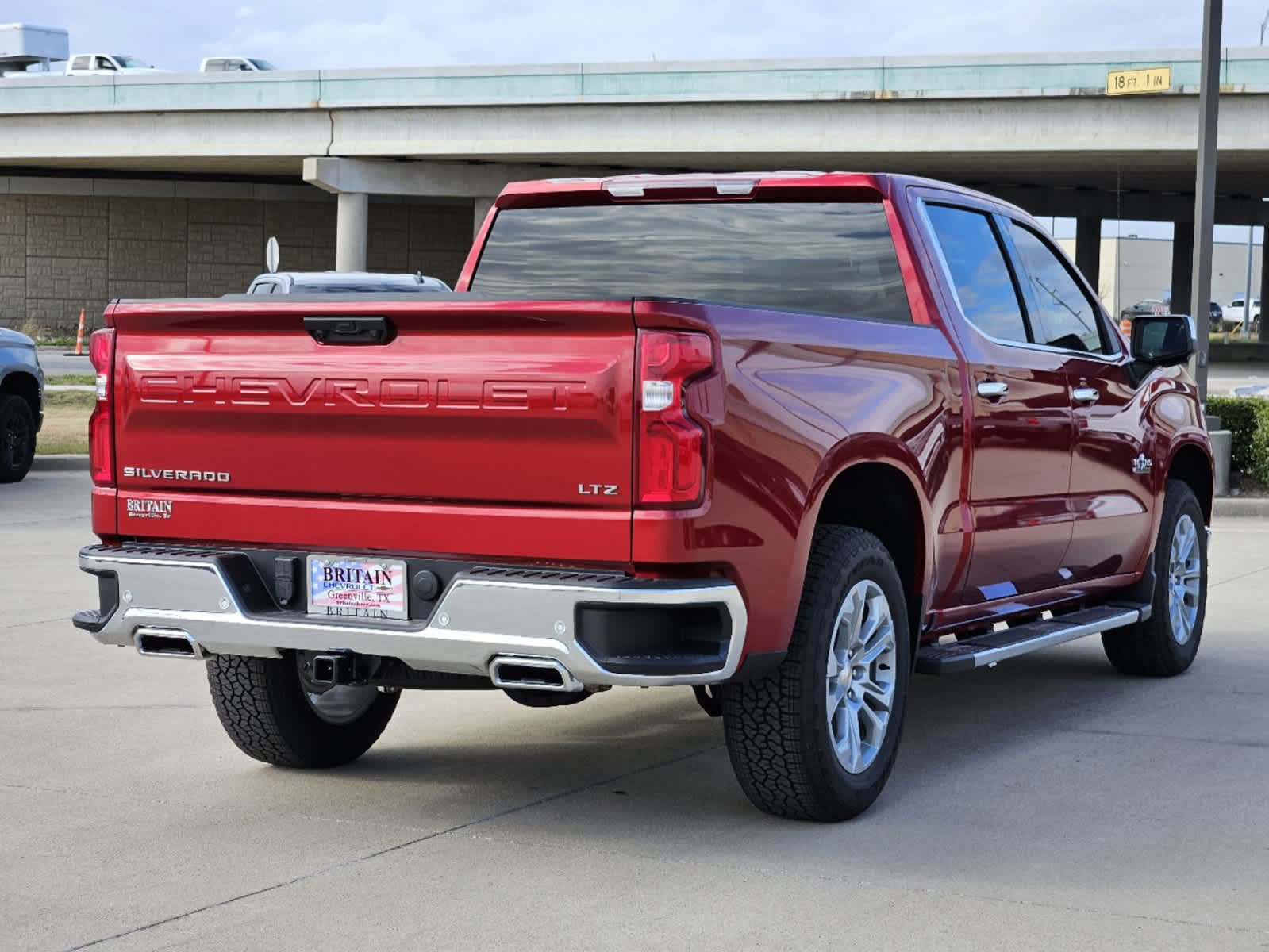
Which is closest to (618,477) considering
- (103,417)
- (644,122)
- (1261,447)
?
(103,417)

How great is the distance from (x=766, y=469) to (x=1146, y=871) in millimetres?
1526

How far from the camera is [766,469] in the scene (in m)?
5.15

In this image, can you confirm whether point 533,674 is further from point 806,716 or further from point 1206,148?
point 1206,148

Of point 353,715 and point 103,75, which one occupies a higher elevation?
point 103,75

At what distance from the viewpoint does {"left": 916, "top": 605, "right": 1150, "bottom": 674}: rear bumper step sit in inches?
244

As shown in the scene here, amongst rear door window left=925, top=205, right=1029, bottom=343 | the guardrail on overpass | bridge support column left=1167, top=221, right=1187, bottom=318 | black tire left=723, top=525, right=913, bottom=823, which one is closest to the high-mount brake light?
rear door window left=925, top=205, right=1029, bottom=343

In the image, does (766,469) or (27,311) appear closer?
(766,469)

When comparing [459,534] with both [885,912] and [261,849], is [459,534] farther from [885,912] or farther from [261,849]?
[885,912]

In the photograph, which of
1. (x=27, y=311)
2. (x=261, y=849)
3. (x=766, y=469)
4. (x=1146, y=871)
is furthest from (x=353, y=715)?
(x=27, y=311)

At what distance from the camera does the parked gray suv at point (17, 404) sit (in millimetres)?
16609

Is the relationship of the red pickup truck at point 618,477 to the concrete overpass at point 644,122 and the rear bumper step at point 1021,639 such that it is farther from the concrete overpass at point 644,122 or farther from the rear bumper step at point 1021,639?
the concrete overpass at point 644,122

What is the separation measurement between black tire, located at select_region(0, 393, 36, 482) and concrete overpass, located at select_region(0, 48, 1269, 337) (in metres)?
28.9

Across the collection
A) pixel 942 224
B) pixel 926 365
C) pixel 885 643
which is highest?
pixel 942 224

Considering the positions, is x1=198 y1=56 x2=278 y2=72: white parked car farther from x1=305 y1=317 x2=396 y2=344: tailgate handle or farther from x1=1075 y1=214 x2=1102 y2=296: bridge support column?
x1=305 y1=317 x2=396 y2=344: tailgate handle
